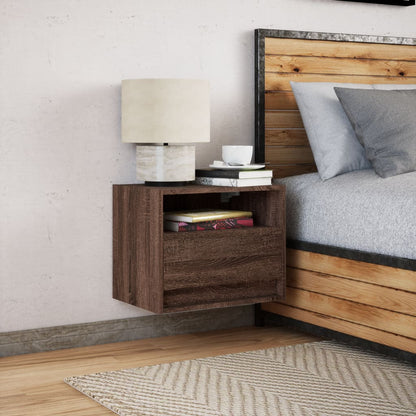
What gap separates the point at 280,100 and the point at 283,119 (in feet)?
0.27

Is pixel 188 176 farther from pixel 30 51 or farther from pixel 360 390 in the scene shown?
pixel 360 390

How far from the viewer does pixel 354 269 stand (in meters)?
2.53

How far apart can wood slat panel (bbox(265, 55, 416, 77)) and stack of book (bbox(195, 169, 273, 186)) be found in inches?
23.7

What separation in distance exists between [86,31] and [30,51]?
0.23 m

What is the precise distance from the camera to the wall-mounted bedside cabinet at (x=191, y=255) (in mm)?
2488

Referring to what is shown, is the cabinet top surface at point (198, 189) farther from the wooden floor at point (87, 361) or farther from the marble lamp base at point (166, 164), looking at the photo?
the wooden floor at point (87, 361)

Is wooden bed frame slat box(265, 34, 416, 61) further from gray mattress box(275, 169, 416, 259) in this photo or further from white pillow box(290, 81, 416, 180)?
gray mattress box(275, 169, 416, 259)

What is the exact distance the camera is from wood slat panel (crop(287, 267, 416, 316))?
2346mm

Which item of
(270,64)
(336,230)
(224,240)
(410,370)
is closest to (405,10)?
(270,64)

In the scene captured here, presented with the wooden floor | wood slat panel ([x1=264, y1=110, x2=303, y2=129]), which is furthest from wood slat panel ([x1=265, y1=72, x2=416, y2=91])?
the wooden floor

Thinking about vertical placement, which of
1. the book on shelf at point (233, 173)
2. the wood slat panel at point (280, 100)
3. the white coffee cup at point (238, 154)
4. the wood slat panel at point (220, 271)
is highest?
the wood slat panel at point (280, 100)

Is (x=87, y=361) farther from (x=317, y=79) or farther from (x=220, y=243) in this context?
(x=317, y=79)

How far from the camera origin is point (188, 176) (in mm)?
2588

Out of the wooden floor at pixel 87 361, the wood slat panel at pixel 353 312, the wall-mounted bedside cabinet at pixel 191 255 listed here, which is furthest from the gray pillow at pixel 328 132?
the wooden floor at pixel 87 361
